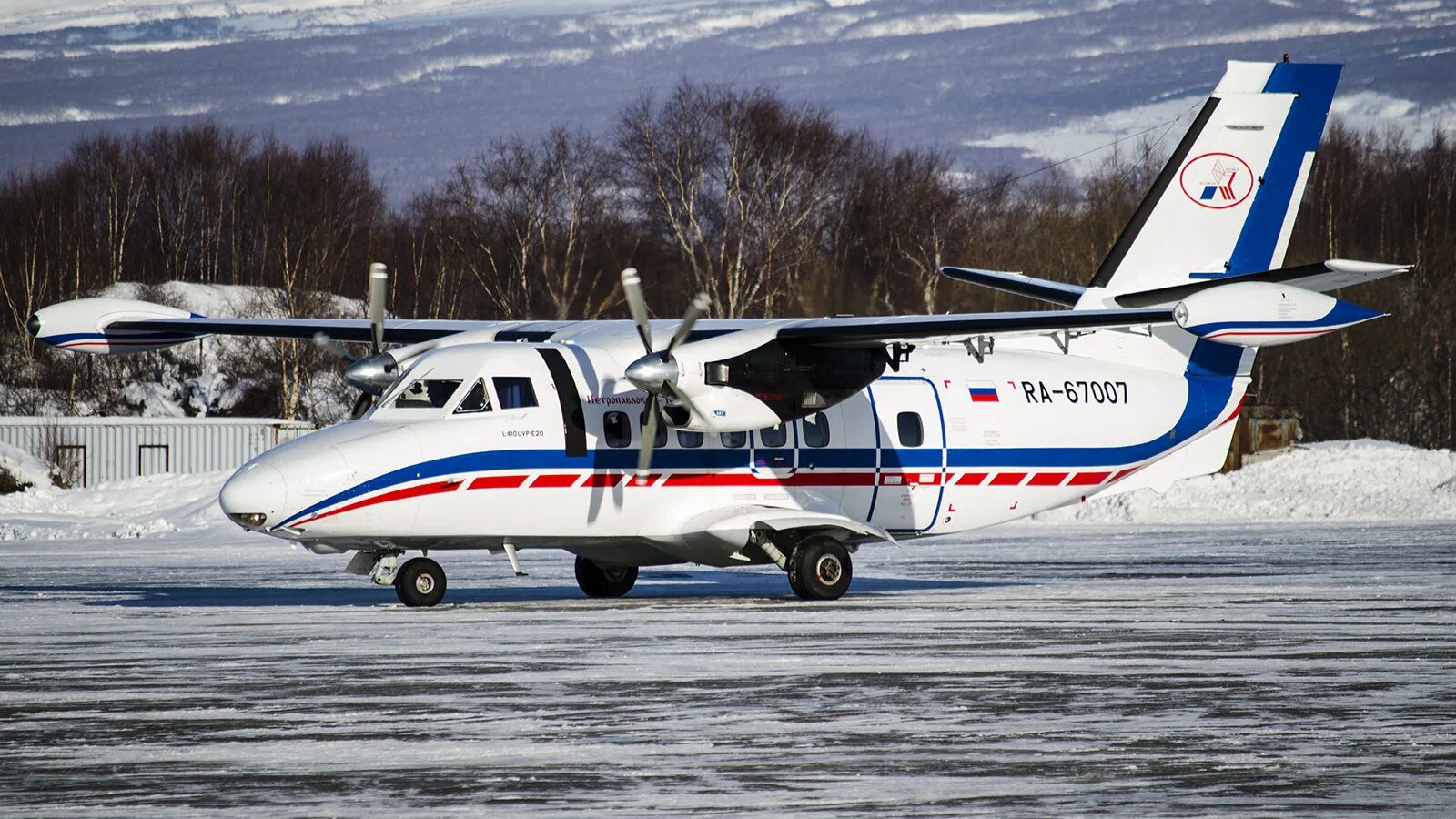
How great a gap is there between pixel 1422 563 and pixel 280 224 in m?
50.0

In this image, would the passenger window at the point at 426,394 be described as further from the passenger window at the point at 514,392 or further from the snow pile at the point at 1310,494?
the snow pile at the point at 1310,494

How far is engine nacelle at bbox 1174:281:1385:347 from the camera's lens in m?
14.9

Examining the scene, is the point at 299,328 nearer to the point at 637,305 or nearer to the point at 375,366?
the point at 375,366

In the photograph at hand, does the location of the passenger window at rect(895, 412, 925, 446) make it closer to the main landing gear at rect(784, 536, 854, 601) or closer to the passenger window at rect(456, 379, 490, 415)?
the main landing gear at rect(784, 536, 854, 601)

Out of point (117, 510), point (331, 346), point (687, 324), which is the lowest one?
point (117, 510)

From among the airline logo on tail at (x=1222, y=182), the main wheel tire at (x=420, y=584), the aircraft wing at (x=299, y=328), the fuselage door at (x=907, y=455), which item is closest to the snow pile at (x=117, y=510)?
the aircraft wing at (x=299, y=328)

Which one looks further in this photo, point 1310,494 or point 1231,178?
point 1310,494

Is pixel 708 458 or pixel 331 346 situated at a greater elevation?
pixel 331 346

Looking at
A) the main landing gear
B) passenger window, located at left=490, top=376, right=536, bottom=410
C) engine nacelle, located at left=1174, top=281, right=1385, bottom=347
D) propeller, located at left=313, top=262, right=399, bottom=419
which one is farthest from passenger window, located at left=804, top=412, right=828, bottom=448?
propeller, located at left=313, top=262, right=399, bottom=419

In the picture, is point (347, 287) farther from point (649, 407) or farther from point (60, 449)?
point (649, 407)

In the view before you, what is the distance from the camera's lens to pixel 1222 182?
64.0ft

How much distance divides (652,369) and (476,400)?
5.94 feet

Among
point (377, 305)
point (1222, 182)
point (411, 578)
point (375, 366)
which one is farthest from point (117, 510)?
point (1222, 182)

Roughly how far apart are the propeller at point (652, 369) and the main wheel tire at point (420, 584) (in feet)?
7.25
